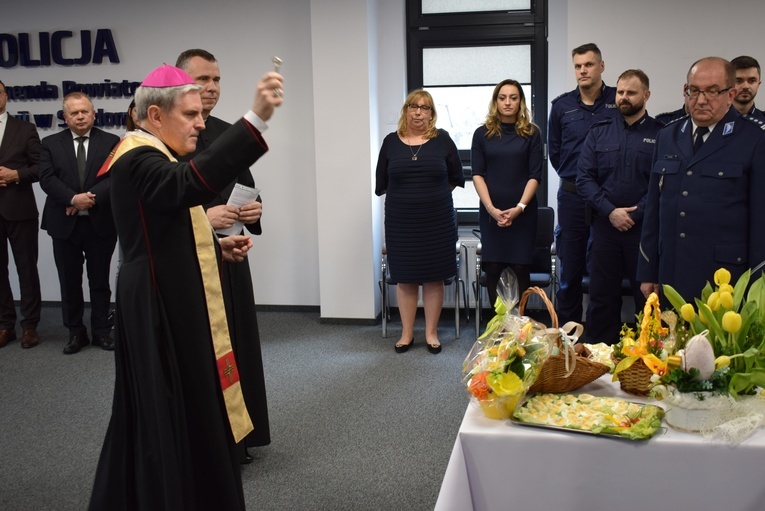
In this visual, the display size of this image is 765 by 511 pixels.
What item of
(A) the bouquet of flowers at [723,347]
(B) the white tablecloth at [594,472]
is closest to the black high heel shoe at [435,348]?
(A) the bouquet of flowers at [723,347]

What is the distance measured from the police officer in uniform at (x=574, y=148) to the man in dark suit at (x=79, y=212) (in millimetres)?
3029

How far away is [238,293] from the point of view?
3.22 metres

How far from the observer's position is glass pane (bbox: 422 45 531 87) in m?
6.09

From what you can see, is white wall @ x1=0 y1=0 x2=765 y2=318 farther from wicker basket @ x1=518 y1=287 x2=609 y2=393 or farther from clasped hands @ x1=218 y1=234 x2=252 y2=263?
wicker basket @ x1=518 y1=287 x2=609 y2=393

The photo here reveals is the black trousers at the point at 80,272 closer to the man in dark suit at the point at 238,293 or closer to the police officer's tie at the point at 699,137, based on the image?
the man in dark suit at the point at 238,293

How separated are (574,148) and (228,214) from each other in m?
2.72

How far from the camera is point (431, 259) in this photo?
5.15 metres

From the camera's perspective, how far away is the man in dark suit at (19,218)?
5500 mm

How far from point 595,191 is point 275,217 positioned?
2.96 m

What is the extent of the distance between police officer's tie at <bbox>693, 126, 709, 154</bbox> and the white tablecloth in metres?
1.56

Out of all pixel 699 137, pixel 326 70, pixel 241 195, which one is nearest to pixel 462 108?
pixel 326 70

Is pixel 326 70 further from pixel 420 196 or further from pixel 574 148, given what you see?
pixel 574 148

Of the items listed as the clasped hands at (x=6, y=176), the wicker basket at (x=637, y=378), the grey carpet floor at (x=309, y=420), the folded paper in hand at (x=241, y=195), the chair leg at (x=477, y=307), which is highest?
the clasped hands at (x=6, y=176)

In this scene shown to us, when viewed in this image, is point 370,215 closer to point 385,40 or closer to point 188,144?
point 385,40
